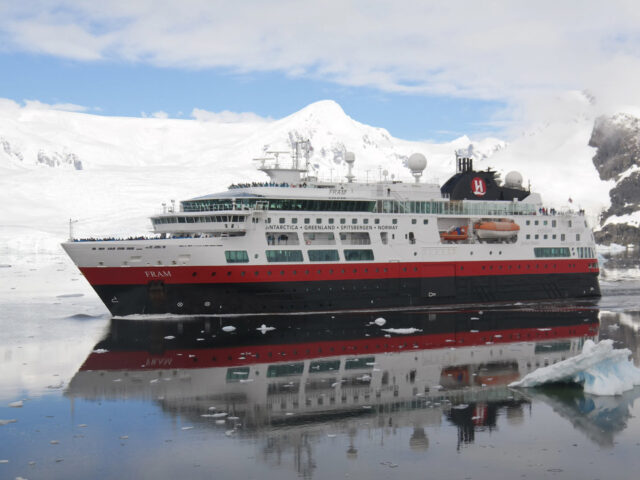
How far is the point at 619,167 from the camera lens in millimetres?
180625

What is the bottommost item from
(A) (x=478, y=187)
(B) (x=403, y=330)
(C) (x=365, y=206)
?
(B) (x=403, y=330)

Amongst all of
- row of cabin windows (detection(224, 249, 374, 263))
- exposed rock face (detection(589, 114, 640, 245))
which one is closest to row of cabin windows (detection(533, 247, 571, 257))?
row of cabin windows (detection(224, 249, 374, 263))

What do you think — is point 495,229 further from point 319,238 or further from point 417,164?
point 319,238

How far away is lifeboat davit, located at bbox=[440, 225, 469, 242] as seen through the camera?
38.1m

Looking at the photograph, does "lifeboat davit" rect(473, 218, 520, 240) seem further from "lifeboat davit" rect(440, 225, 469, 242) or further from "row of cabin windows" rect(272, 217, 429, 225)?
"row of cabin windows" rect(272, 217, 429, 225)

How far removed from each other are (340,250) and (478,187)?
32.8 ft

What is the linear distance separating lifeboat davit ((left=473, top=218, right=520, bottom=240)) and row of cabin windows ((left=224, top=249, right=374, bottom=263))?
681 centimetres

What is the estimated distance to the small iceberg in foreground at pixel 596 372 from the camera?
20.7 metres

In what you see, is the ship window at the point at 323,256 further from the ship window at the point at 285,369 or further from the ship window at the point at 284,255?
the ship window at the point at 285,369

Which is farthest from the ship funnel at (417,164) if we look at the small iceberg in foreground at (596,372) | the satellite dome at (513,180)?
the small iceberg in foreground at (596,372)

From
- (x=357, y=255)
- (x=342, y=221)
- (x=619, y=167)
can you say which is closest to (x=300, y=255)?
(x=342, y=221)

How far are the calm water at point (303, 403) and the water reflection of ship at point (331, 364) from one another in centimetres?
9

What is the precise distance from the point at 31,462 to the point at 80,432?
220 centimetres

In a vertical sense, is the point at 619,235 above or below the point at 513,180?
above
